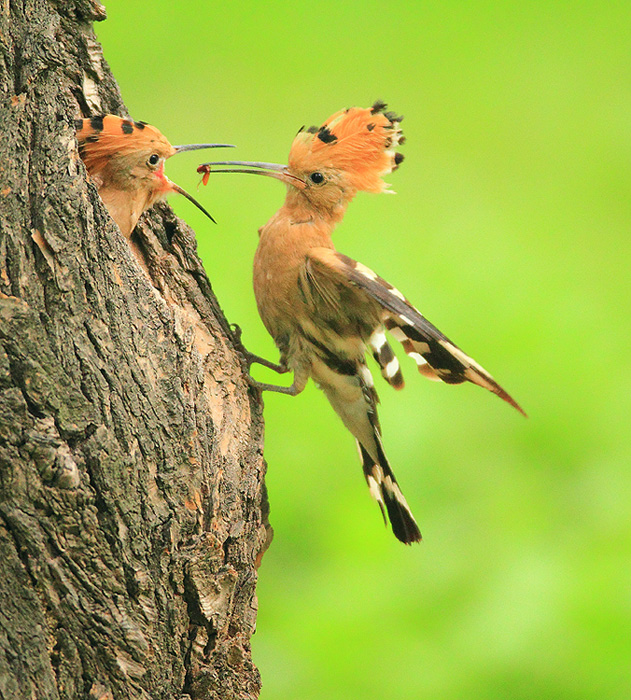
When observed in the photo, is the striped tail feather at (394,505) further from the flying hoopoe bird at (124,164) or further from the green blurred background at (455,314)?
the green blurred background at (455,314)

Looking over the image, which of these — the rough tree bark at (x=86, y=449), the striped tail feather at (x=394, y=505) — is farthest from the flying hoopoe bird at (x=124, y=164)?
the striped tail feather at (x=394, y=505)

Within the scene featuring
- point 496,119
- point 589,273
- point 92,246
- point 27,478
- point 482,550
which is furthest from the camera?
point 496,119

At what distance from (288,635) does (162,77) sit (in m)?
4.16

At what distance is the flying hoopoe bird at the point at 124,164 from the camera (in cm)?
256

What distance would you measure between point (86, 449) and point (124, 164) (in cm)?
95

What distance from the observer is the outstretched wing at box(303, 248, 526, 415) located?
2607 mm

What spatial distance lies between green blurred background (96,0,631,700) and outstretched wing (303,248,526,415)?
2.07 m

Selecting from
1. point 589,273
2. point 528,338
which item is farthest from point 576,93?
point 528,338

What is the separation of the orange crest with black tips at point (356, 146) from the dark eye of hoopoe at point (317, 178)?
0.08 ft

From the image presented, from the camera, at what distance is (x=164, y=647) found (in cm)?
219

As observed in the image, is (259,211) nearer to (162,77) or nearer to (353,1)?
(162,77)

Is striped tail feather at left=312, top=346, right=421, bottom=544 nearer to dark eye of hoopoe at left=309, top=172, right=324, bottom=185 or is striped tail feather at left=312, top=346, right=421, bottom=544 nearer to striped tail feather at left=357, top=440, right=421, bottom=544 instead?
striped tail feather at left=357, top=440, right=421, bottom=544

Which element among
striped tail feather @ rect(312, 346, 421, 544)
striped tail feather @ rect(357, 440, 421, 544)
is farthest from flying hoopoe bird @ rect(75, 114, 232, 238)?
striped tail feather @ rect(357, 440, 421, 544)

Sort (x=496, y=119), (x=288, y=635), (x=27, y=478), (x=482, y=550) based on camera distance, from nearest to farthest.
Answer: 1. (x=27, y=478)
2. (x=288, y=635)
3. (x=482, y=550)
4. (x=496, y=119)
